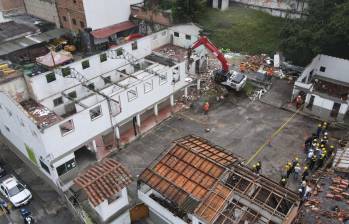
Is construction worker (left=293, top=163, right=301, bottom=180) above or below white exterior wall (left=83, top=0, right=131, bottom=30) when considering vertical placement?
below

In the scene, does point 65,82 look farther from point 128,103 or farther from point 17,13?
point 17,13

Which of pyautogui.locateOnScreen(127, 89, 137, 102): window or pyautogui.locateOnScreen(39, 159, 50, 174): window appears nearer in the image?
pyautogui.locateOnScreen(39, 159, 50, 174): window

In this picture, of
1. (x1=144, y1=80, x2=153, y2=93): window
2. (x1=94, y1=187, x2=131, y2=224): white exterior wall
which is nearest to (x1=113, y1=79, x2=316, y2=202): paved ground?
(x1=94, y1=187, x2=131, y2=224): white exterior wall

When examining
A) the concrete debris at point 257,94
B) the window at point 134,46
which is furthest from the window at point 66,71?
the concrete debris at point 257,94

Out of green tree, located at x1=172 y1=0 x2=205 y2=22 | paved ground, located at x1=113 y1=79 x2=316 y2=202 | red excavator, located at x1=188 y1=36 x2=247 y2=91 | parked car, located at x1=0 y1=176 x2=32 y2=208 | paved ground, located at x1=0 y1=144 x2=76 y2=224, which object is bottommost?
paved ground, located at x1=0 y1=144 x2=76 y2=224

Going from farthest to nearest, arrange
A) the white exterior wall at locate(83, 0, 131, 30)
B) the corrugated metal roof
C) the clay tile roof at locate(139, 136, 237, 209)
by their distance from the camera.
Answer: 1. the white exterior wall at locate(83, 0, 131, 30)
2. the corrugated metal roof
3. the clay tile roof at locate(139, 136, 237, 209)

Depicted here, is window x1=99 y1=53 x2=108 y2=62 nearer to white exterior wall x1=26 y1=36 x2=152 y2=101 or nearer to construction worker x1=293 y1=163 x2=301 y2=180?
white exterior wall x1=26 y1=36 x2=152 y2=101

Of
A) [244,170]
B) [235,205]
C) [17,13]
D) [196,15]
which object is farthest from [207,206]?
[17,13]
